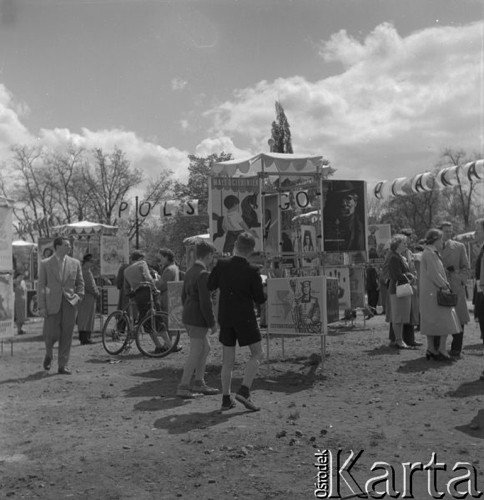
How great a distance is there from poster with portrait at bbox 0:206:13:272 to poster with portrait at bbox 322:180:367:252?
16.6 ft

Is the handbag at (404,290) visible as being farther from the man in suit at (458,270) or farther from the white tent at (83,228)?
the white tent at (83,228)

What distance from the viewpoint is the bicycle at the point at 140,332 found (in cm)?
1113

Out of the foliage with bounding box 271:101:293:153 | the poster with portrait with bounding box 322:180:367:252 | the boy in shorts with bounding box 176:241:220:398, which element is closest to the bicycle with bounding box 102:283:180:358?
the poster with portrait with bounding box 322:180:367:252

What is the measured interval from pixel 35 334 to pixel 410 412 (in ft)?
41.0

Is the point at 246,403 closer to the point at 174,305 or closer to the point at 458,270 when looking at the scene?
the point at 174,305

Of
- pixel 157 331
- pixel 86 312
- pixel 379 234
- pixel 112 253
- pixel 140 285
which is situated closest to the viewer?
pixel 157 331

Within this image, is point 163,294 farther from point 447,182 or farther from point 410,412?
point 447,182

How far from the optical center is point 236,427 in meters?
5.94

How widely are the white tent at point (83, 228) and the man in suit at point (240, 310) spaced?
15.4m

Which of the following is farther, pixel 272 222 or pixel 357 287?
pixel 357 287

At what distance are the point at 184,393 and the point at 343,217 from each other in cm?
371

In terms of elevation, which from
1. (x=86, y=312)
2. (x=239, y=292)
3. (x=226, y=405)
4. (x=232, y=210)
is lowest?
(x=226, y=405)
